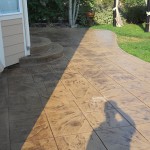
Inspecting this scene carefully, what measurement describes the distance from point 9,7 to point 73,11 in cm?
702

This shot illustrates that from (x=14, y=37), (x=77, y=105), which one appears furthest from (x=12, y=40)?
(x=77, y=105)

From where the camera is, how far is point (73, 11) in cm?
1270

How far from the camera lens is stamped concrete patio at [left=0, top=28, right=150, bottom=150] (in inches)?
128

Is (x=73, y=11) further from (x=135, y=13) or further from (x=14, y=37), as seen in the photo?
(x=14, y=37)

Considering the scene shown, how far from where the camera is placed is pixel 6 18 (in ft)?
19.1

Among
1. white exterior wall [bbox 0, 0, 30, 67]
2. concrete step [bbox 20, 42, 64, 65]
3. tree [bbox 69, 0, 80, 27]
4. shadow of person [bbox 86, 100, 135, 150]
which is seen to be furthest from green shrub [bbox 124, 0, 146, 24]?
shadow of person [bbox 86, 100, 135, 150]

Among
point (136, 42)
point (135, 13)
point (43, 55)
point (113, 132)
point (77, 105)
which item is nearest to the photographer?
point (113, 132)

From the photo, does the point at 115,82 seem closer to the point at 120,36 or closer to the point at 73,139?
the point at 73,139

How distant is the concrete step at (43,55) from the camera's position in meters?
6.42

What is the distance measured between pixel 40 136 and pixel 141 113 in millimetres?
1417

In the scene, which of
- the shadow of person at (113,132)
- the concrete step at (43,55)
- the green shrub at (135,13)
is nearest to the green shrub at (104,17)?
the green shrub at (135,13)

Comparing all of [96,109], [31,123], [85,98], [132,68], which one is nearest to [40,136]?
[31,123]

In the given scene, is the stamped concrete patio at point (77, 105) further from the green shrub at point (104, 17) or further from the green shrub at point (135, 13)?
the green shrub at point (135, 13)

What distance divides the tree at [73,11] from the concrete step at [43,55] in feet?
17.5
